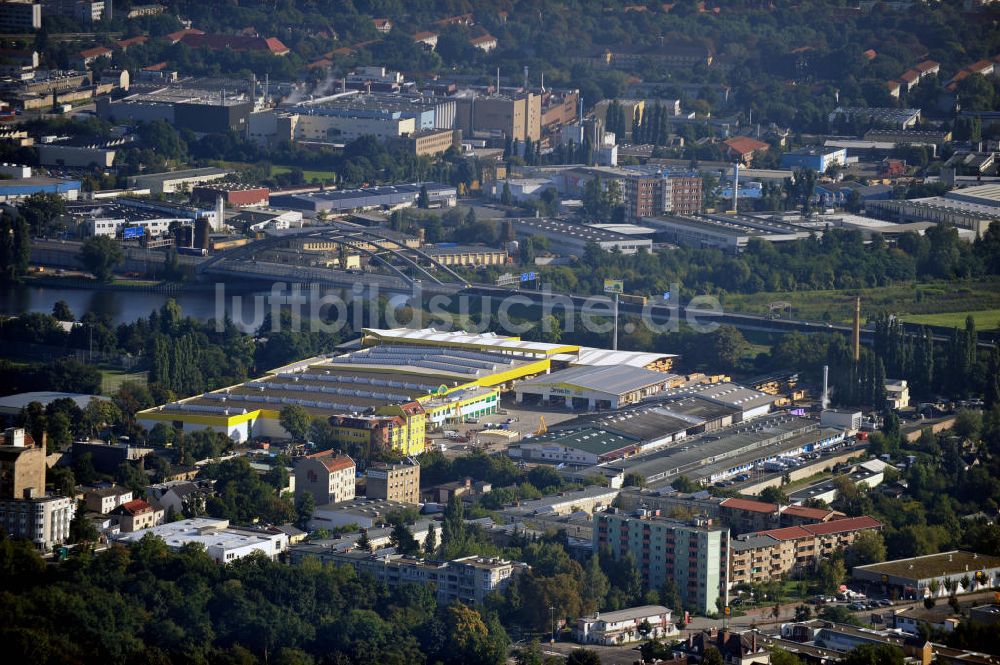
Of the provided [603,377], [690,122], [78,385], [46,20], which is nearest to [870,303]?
[603,377]

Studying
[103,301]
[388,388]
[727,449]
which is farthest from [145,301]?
[727,449]

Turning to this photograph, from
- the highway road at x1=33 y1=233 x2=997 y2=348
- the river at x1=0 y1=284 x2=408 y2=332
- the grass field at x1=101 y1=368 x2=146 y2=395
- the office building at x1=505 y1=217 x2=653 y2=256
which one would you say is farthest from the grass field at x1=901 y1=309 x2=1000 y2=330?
the grass field at x1=101 y1=368 x2=146 y2=395

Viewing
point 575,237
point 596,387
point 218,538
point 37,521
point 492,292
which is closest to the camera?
point 218,538

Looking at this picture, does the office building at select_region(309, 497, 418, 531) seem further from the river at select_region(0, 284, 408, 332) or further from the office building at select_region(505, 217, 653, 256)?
the office building at select_region(505, 217, 653, 256)

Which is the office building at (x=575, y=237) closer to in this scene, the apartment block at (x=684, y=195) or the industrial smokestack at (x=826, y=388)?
the apartment block at (x=684, y=195)

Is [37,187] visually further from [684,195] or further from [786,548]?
[786,548]
